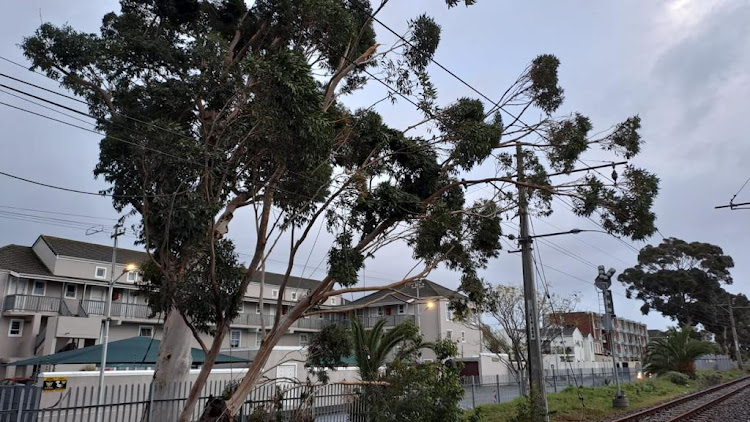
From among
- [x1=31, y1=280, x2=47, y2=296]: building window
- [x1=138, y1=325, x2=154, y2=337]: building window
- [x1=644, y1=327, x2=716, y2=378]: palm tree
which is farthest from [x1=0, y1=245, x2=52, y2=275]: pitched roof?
[x1=644, y1=327, x2=716, y2=378]: palm tree

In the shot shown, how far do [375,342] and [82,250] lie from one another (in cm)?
2684

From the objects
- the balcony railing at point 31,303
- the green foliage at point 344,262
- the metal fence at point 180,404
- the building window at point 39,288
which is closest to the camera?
the metal fence at point 180,404

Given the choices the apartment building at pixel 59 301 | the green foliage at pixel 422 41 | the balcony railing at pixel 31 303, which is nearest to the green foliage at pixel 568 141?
the green foliage at pixel 422 41

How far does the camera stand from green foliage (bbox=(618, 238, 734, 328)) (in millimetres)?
61594

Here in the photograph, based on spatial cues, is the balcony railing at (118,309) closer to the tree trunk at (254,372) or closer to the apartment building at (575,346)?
the tree trunk at (254,372)

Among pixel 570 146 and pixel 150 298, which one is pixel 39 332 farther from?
pixel 570 146

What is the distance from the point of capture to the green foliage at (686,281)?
2425 inches

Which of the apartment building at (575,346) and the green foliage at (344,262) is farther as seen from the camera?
the apartment building at (575,346)

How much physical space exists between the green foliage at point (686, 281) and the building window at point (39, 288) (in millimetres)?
61516

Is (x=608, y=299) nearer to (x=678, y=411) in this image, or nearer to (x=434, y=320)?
(x=678, y=411)

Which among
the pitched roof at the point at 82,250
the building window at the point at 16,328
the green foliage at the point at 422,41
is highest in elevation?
the green foliage at the point at 422,41

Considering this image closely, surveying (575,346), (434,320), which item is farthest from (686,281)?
(434,320)

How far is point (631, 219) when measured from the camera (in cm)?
1393

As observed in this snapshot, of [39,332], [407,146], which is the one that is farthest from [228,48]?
[39,332]
